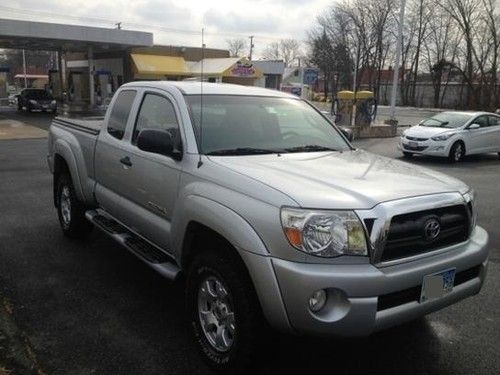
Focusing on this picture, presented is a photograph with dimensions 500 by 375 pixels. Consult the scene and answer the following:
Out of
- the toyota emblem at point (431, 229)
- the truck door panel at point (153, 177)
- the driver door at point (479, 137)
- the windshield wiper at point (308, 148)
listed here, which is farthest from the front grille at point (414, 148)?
the toyota emblem at point (431, 229)

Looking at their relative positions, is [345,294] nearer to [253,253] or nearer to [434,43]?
Answer: [253,253]

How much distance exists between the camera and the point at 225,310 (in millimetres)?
3369

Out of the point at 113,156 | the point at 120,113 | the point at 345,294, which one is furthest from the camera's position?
the point at 120,113

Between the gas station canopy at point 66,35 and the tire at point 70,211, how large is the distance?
28.1 metres

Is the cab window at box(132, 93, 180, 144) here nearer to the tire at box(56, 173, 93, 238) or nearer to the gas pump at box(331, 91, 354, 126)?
→ the tire at box(56, 173, 93, 238)

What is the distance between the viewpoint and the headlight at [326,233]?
2934 millimetres

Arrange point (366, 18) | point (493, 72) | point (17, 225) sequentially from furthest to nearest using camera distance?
point (366, 18) < point (493, 72) < point (17, 225)

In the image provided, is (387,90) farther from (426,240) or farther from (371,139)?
(426,240)

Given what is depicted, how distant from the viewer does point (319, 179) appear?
3350mm

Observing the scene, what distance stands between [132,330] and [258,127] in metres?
1.88

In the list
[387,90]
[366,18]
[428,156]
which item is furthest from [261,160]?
[387,90]

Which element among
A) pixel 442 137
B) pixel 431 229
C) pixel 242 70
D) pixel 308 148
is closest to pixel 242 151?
pixel 308 148

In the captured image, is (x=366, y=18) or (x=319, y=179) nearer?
(x=319, y=179)

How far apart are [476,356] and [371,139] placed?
60.2 ft
